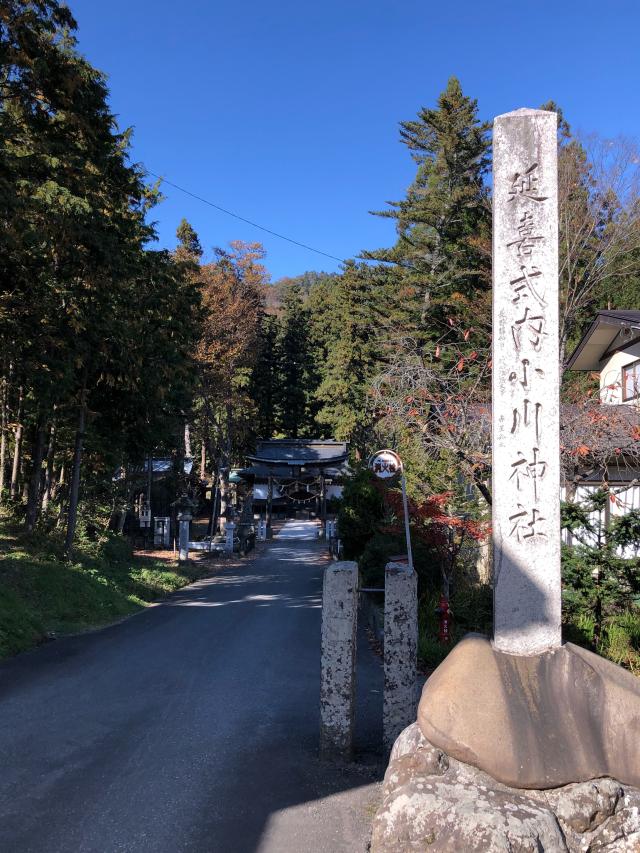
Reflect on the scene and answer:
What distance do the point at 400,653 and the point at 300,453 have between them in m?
31.9

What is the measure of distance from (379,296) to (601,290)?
896 cm

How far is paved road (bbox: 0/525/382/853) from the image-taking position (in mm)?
3760

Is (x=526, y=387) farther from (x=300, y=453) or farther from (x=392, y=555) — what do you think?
(x=300, y=453)

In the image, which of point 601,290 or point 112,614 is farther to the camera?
point 601,290

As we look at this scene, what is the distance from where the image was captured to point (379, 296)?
26281mm

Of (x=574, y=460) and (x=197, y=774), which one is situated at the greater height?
(x=574, y=460)

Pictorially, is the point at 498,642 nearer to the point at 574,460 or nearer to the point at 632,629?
the point at 632,629

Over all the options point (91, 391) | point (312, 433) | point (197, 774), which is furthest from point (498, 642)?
point (312, 433)

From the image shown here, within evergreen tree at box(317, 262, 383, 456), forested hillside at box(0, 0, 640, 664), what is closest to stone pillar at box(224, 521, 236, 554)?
forested hillside at box(0, 0, 640, 664)

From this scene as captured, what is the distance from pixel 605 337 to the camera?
15.5 meters

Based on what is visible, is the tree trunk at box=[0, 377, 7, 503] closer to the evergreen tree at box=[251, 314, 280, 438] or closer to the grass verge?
the grass verge

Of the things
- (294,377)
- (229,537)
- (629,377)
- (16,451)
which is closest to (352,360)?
(294,377)

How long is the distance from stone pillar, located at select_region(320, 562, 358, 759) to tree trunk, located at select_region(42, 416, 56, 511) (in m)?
11.4

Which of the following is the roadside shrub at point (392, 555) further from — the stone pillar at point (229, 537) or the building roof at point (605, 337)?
the stone pillar at point (229, 537)
